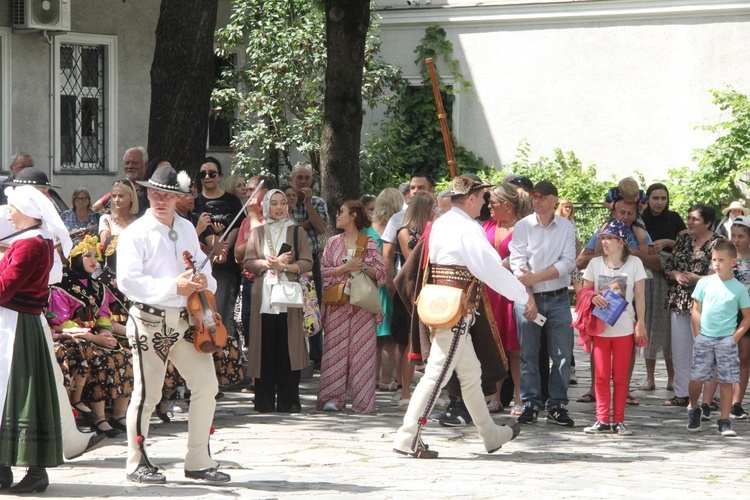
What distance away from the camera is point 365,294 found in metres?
10.9

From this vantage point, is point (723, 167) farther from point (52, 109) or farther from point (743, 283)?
point (52, 109)

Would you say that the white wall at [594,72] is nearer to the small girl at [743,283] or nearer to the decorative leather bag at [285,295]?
the small girl at [743,283]

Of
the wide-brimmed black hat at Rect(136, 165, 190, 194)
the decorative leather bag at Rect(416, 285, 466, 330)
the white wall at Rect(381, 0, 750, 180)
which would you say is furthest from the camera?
the white wall at Rect(381, 0, 750, 180)

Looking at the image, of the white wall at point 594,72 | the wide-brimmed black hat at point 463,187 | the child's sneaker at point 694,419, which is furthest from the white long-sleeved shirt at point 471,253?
the white wall at point 594,72

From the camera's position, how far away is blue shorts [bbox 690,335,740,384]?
9828mm

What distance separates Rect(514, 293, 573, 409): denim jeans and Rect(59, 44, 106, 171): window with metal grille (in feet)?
34.1

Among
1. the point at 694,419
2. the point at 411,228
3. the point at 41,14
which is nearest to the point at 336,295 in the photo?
the point at 411,228

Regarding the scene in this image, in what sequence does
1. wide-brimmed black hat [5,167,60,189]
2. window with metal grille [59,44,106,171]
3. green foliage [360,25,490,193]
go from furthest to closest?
green foliage [360,25,490,193]
window with metal grille [59,44,106,171]
wide-brimmed black hat [5,167,60,189]

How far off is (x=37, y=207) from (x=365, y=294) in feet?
13.2

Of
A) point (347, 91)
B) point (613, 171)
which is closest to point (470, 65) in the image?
point (613, 171)

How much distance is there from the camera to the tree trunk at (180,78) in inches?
461

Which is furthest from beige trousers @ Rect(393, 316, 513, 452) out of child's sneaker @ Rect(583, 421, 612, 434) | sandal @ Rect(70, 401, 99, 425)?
sandal @ Rect(70, 401, 99, 425)

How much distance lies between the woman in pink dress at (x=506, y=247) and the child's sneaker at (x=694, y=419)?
4.67ft

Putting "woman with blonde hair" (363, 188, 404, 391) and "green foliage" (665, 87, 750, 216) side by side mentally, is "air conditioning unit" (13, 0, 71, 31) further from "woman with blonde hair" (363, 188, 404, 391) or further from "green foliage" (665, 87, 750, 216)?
"green foliage" (665, 87, 750, 216)
